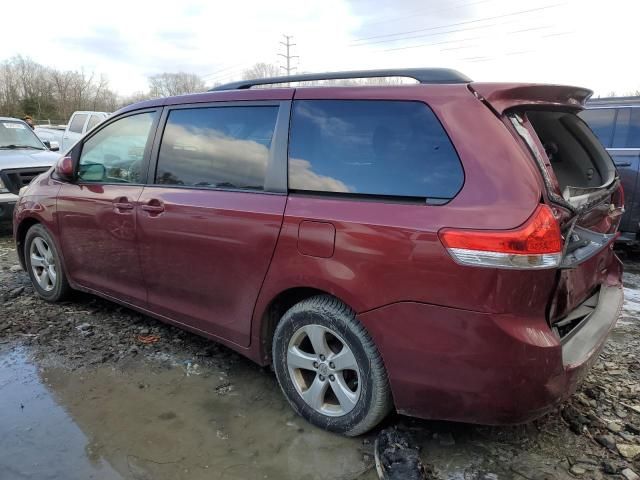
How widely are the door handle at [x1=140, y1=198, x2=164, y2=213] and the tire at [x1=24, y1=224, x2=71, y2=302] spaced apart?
4.79ft

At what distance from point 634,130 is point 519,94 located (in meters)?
4.72

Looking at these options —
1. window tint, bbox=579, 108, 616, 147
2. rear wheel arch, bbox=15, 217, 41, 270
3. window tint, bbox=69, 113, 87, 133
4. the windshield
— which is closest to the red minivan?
rear wheel arch, bbox=15, 217, 41, 270

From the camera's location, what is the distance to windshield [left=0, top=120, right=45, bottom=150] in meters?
8.61

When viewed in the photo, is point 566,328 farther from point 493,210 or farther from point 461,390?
point 493,210

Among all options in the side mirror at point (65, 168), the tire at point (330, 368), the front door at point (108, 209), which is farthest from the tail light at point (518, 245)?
the side mirror at point (65, 168)

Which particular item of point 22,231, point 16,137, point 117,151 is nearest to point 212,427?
point 117,151

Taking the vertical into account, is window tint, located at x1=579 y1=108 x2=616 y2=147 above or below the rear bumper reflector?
above

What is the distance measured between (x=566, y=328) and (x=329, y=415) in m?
1.25

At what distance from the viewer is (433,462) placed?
2.42 m

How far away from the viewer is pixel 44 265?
4.52m

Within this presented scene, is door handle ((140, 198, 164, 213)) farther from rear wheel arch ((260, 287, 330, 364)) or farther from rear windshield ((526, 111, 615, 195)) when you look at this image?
rear windshield ((526, 111, 615, 195))

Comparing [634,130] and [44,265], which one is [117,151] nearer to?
[44,265]

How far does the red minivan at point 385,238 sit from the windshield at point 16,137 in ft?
21.3

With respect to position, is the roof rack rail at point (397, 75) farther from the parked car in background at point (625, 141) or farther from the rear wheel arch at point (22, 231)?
the parked car in background at point (625, 141)
